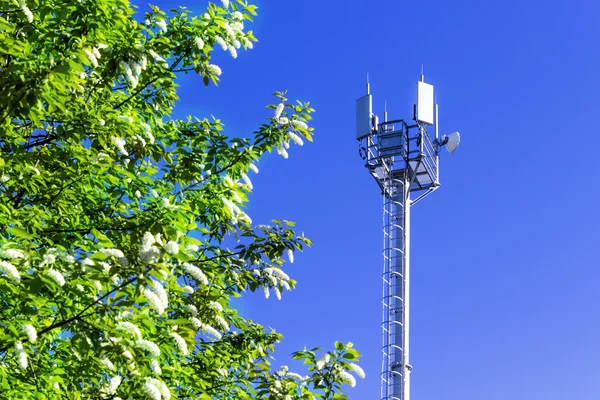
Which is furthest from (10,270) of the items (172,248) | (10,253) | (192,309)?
(192,309)

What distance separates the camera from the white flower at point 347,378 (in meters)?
9.09

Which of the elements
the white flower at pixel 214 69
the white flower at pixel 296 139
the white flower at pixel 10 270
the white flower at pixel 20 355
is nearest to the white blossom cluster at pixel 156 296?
the white flower at pixel 10 270

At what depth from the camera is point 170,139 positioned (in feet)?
38.6

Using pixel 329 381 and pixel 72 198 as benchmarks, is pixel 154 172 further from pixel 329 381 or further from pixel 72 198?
pixel 329 381

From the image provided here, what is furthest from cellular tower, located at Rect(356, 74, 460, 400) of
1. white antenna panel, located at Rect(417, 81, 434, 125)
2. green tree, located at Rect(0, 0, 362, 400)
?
green tree, located at Rect(0, 0, 362, 400)

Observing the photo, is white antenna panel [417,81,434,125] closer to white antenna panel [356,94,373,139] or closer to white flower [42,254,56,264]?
white antenna panel [356,94,373,139]

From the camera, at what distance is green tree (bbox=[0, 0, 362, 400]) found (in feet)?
24.3

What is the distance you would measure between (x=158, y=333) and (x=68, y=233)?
5.60 feet

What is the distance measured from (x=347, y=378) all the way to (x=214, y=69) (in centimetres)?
437

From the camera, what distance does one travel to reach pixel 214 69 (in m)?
11.1

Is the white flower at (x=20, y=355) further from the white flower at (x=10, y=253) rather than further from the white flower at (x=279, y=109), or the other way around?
the white flower at (x=279, y=109)

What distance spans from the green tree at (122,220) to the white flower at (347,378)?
0.02 m

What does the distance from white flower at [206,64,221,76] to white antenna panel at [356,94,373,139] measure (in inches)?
954

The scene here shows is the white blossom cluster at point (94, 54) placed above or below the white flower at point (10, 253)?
above
